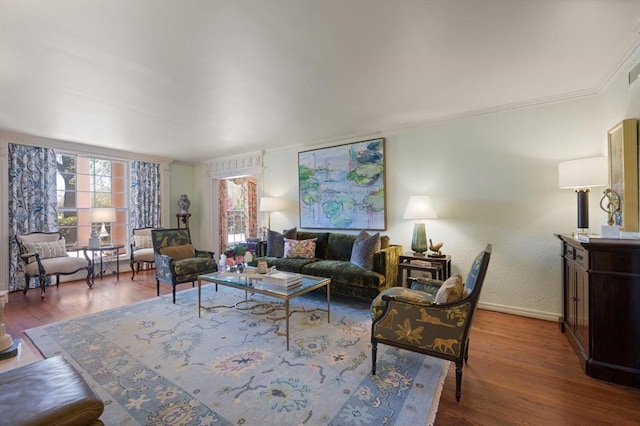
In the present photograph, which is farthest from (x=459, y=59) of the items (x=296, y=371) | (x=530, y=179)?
(x=296, y=371)

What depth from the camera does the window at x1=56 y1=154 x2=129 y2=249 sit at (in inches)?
204

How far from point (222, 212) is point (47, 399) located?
6170mm

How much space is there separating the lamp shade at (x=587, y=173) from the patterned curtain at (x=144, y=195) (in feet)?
22.9

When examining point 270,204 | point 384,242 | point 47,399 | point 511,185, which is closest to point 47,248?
point 270,204

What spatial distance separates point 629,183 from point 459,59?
64.8 inches

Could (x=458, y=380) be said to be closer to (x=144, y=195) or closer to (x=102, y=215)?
(x=102, y=215)

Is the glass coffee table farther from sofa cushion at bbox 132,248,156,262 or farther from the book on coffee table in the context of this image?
sofa cushion at bbox 132,248,156,262

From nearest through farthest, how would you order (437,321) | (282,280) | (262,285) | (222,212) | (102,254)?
(437,321) → (282,280) → (262,285) → (102,254) → (222,212)

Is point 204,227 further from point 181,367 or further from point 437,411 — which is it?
point 437,411

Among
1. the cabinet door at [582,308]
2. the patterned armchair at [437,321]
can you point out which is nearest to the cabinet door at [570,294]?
the cabinet door at [582,308]

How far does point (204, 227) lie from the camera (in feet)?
22.8

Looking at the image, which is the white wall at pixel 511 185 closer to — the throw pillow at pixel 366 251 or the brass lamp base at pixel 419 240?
the brass lamp base at pixel 419 240

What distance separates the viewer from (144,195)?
6.04 meters

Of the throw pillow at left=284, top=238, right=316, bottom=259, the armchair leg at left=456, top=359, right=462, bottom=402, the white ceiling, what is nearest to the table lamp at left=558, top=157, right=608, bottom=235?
the white ceiling
